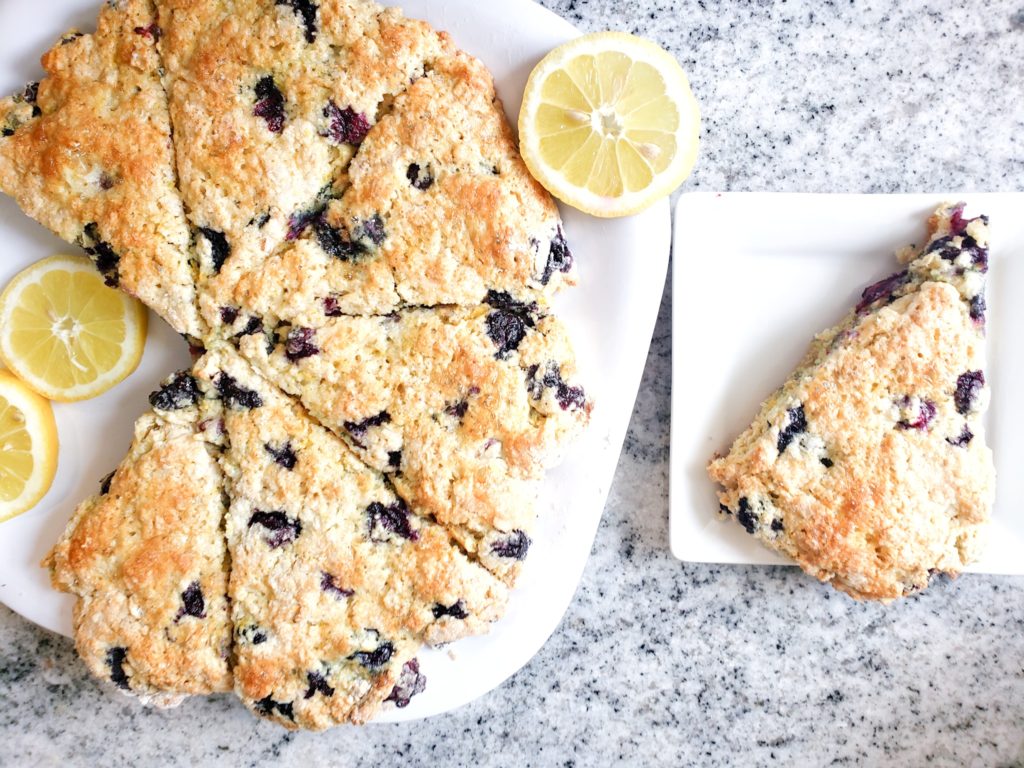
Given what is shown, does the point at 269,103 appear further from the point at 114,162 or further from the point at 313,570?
the point at 313,570

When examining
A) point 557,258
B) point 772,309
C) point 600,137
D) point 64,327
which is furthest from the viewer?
point 772,309

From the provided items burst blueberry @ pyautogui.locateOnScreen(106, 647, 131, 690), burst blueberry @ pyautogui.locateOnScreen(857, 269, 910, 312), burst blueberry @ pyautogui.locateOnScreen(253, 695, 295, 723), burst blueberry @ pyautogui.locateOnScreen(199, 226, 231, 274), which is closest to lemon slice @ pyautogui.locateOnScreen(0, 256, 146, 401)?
burst blueberry @ pyautogui.locateOnScreen(199, 226, 231, 274)

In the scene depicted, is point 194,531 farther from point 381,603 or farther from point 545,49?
point 545,49

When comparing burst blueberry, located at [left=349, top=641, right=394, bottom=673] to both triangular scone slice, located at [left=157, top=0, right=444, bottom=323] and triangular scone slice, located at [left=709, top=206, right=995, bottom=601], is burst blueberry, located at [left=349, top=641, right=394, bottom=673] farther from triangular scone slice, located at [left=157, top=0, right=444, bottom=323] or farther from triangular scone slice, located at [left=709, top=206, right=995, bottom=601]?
triangular scone slice, located at [left=709, top=206, right=995, bottom=601]

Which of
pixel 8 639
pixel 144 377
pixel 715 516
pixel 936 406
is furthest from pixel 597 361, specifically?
pixel 8 639

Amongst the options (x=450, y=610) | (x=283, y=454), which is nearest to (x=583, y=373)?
(x=450, y=610)

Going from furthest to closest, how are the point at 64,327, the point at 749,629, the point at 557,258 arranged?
the point at 749,629, the point at 64,327, the point at 557,258
